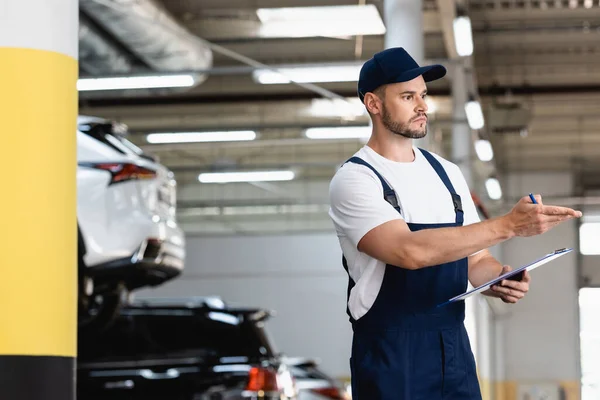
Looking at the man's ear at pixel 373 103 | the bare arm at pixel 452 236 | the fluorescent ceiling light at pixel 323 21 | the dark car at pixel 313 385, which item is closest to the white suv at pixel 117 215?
the man's ear at pixel 373 103

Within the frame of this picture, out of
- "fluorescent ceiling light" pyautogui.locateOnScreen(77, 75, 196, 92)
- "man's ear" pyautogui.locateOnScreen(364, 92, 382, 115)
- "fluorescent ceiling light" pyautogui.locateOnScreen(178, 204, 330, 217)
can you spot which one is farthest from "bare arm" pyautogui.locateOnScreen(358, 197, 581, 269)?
"fluorescent ceiling light" pyautogui.locateOnScreen(178, 204, 330, 217)

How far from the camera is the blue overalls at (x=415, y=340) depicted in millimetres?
2869

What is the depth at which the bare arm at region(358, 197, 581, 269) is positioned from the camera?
269 centimetres

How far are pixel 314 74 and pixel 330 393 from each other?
339 centimetres

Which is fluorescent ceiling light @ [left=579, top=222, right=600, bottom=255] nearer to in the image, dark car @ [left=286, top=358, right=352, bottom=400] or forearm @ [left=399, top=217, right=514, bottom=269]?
dark car @ [left=286, top=358, right=352, bottom=400]

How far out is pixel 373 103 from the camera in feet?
10.1

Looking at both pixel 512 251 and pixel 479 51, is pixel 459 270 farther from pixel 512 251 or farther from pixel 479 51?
pixel 512 251

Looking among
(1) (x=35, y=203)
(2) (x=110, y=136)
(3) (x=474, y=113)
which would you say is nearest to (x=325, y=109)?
(3) (x=474, y=113)

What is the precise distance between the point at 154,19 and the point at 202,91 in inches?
297

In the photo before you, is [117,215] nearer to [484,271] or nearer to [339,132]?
[484,271]

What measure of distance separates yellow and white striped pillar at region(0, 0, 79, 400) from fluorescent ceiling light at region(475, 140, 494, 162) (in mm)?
11936

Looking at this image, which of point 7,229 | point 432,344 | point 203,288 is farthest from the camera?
point 203,288

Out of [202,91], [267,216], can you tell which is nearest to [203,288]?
[202,91]

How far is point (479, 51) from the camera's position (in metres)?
16.9
